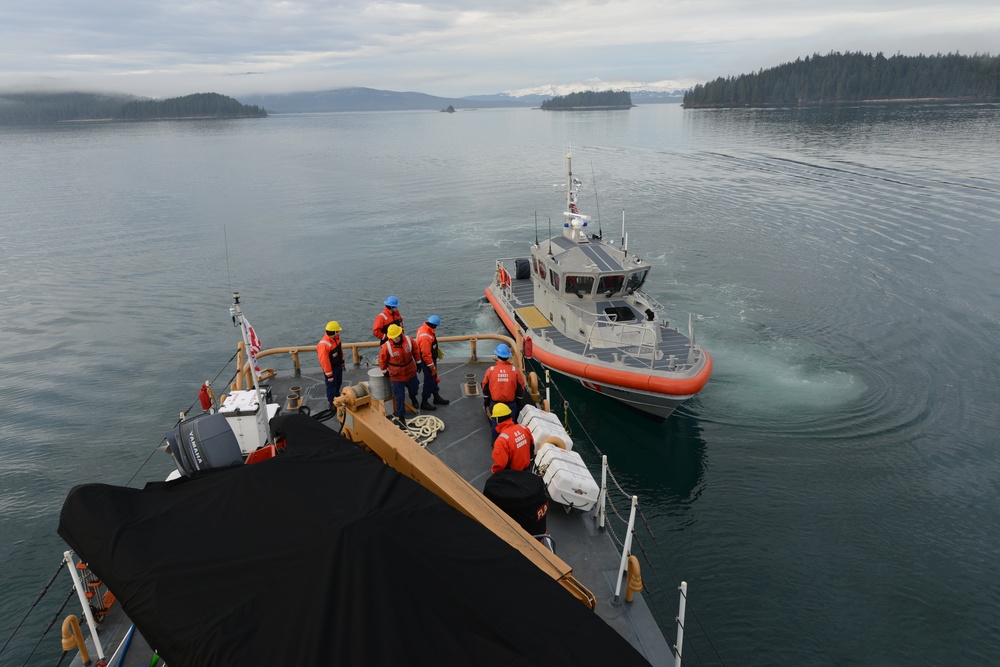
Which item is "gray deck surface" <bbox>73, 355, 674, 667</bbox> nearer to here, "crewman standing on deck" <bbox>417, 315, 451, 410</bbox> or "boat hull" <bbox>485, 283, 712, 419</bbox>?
"crewman standing on deck" <bbox>417, 315, 451, 410</bbox>

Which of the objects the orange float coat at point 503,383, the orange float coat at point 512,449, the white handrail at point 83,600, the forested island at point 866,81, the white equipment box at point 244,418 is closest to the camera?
the white handrail at point 83,600

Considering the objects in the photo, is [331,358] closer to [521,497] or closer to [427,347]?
[427,347]

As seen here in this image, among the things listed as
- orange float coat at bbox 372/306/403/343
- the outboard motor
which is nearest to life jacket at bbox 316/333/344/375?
orange float coat at bbox 372/306/403/343

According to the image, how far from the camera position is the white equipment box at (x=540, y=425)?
8.38 m

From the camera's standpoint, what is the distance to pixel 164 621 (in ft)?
12.0

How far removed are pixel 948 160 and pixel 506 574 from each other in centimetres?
6586

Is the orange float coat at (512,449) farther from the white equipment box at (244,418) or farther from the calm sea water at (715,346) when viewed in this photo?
the calm sea water at (715,346)

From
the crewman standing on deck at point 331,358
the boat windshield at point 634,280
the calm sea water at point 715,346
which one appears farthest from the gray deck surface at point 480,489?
the boat windshield at point 634,280

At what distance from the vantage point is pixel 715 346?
19.3 metres

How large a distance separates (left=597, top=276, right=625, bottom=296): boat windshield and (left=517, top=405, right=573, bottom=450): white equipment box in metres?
7.52

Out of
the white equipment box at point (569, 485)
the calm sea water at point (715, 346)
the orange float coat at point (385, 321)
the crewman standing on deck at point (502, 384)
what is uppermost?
the orange float coat at point (385, 321)

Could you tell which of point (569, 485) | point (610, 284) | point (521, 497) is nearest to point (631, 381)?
point (610, 284)

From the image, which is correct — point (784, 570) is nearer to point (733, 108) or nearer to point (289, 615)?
point (289, 615)

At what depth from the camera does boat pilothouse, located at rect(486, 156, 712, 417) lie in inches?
561
